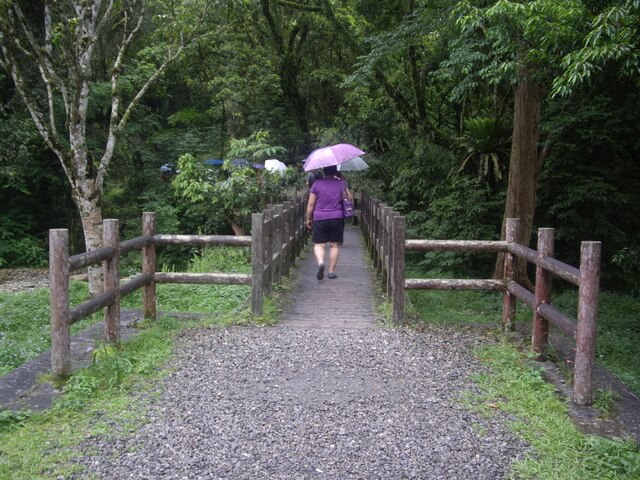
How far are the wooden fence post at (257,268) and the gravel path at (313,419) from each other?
891 millimetres

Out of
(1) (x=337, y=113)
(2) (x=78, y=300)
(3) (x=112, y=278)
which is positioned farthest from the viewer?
(1) (x=337, y=113)

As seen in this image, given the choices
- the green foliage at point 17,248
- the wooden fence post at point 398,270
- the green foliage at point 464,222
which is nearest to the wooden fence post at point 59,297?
the wooden fence post at point 398,270

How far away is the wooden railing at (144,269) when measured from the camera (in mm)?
5066

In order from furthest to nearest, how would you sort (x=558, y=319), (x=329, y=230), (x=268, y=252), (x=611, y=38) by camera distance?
(x=329, y=230) < (x=268, y=252) < (x=558, y=319) < (x=611, y=38)

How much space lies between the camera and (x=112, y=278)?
6.07 m

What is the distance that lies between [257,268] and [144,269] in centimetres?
130

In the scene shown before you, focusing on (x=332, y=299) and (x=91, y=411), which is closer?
(x=91, y=411)

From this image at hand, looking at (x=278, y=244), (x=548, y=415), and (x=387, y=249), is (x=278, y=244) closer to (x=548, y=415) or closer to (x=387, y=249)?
(x=387, y=249)

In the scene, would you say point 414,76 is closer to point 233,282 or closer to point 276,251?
point 276,251

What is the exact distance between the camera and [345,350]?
6.08m

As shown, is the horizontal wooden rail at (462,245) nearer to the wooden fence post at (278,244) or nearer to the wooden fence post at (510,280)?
the wooden fence post at (510,280)

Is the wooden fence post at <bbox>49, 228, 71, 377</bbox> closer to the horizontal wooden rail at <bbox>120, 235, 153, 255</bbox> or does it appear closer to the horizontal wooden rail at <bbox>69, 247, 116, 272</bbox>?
the horizontal wooden rail at <bbox>69, 247, 116, 272</bbox>

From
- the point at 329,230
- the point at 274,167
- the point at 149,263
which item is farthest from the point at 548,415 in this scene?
the point at 274,167

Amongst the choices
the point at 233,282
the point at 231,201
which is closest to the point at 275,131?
the point at 231,201
